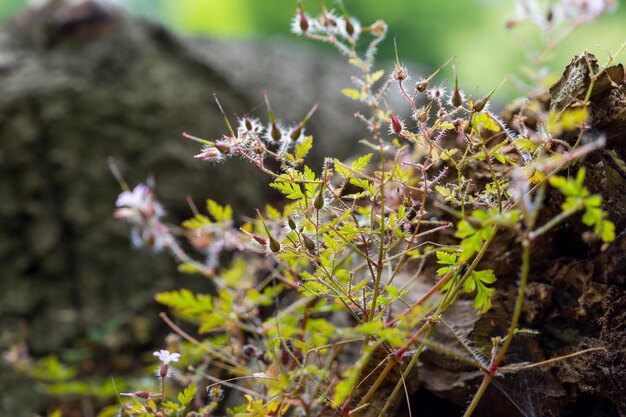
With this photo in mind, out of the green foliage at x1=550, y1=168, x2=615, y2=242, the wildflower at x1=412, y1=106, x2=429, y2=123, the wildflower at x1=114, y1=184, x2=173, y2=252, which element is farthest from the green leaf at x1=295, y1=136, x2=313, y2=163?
the wildflower at x1=114, y1=184, x2=173, y2=252

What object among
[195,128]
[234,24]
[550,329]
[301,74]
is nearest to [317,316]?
[550,329]

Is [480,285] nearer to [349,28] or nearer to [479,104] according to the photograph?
[479,104]

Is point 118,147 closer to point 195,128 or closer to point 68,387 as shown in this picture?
point 195,128

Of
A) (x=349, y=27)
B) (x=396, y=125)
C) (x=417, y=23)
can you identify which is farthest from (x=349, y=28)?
(x=417, y=23)

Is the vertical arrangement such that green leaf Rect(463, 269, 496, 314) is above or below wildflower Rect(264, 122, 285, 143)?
below

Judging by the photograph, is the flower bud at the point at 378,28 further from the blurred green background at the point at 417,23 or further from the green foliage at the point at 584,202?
the blurred green background at the point at 417,23

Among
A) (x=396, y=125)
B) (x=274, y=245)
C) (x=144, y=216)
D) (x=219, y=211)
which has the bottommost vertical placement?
(x=144, y=216)

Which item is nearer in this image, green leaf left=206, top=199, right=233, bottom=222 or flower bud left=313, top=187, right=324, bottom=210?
flower bud left=313, top=187, right=324, bottom=210

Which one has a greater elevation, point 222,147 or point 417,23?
point 222,147

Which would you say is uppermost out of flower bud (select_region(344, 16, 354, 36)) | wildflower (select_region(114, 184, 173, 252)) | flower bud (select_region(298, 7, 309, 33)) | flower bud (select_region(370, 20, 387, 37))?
flower bud (select_region(370, 20, 387, 37))

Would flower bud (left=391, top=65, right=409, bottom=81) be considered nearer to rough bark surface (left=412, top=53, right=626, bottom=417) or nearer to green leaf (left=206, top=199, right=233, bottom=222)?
rough bark surface (left=412, top=53, right=626, bottom=417)

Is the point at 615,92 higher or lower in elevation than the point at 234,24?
higher
